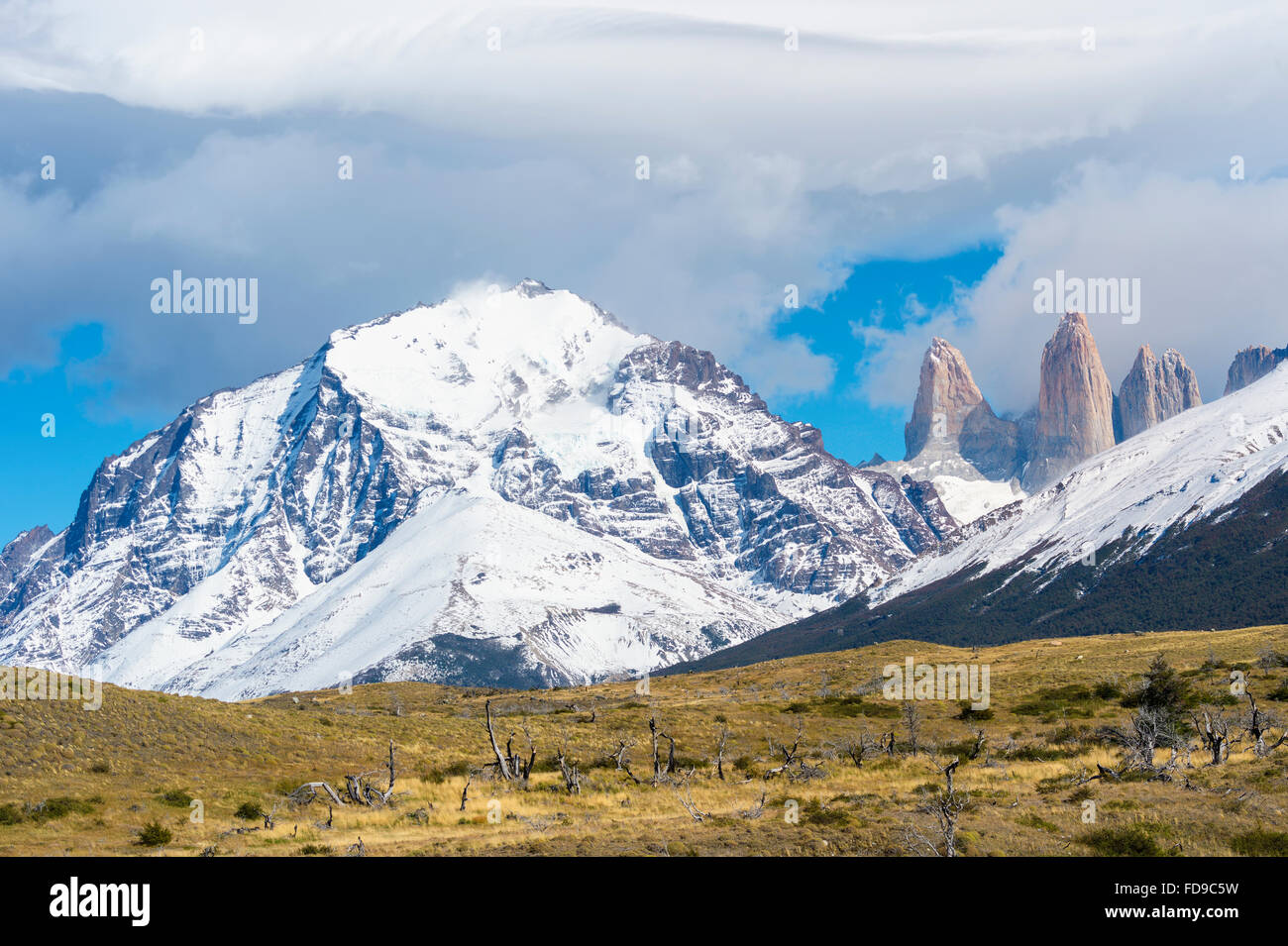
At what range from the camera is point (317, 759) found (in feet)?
198

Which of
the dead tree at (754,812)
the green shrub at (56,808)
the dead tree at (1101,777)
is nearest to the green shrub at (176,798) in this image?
the green shrub at (56,808)

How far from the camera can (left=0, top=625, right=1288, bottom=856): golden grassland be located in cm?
3294

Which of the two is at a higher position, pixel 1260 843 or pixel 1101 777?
pixel 1260 843

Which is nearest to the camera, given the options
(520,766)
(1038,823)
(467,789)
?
(1038,823)

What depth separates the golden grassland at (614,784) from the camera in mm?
32938

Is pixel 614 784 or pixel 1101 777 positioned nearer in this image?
pixel 1101 777

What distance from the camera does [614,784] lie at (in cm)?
5150

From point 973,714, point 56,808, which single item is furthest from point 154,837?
point 973,714

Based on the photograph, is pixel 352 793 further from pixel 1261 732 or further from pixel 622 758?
pixel 1261 732

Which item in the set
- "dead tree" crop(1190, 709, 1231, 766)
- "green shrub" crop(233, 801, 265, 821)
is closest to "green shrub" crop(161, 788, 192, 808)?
"green shrub" crop(233, 801, 265, 821)
